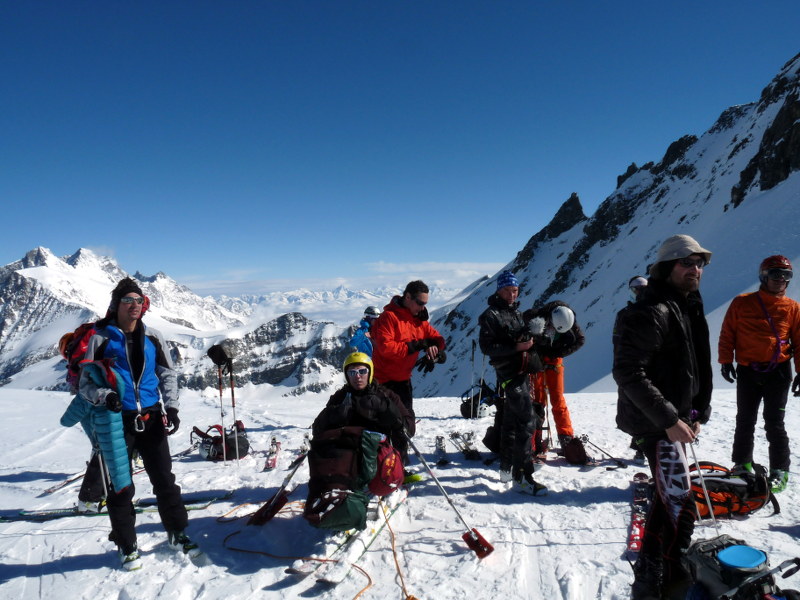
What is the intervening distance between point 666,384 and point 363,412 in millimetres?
3020

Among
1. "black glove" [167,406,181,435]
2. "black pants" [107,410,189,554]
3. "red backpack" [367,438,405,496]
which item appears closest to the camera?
"black pants" [107,410,189,554]

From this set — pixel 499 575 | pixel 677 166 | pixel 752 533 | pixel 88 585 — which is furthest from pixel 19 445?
pixel 677 166

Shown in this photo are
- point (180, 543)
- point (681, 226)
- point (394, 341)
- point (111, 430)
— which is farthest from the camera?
point (681, 226)

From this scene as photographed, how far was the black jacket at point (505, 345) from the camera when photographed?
5332 millimetres

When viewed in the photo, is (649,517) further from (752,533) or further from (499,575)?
(752,533)

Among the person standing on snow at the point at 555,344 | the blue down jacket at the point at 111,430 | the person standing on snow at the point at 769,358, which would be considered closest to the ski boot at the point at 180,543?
the blue down jacket at the point at 111,430

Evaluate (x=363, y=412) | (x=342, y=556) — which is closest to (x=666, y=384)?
(x=363, y=412)

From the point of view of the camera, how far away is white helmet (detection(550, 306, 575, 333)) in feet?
18.0

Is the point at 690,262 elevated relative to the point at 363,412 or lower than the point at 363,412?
elevated

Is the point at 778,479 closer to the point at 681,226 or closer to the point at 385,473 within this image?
the point at 385,473

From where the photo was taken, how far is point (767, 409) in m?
4.98

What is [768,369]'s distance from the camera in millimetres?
4891

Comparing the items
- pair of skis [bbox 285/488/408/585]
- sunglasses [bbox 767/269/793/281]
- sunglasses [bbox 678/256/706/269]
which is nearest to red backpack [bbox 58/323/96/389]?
pair of skis [bbox 285/488/408/585]

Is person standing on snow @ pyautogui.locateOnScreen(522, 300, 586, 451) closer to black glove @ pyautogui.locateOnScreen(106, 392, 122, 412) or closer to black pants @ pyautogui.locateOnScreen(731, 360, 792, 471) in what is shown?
black pants @ pyautogui.locateOnScreen(731, 360, 792, 471)
